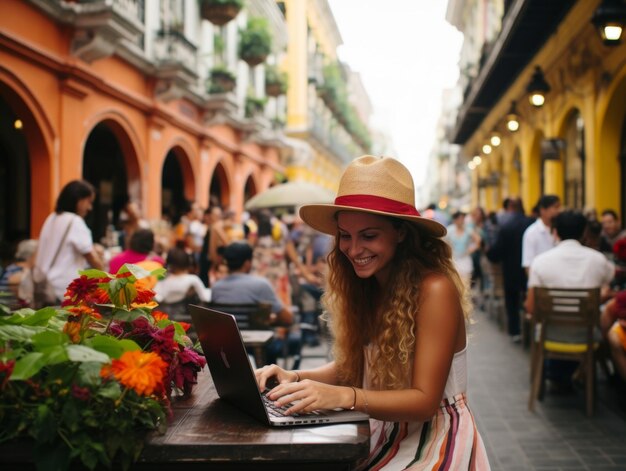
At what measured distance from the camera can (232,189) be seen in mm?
20859

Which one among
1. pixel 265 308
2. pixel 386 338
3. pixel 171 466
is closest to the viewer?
pixel 171 466

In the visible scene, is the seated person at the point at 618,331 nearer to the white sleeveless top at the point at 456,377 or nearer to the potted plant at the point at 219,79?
the white sleeveless top at the point at 456,377

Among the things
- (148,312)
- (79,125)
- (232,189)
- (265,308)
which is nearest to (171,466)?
(148,312)

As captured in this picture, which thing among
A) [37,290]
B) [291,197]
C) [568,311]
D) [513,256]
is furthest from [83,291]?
[291,197]

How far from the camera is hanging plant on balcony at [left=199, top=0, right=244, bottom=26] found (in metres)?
15.9

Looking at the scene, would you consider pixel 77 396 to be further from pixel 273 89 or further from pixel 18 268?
pixel 273 89

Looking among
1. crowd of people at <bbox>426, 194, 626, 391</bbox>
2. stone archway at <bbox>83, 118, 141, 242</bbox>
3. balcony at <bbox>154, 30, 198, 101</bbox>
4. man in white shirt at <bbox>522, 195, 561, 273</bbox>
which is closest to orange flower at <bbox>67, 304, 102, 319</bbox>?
crowd of people at <bbox>426, 194, 626, 391</bbox>

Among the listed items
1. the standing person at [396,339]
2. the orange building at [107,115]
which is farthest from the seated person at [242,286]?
the orange building at [107,115]

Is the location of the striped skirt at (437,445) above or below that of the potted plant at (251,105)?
below

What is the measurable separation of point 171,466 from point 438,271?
1.13 meters

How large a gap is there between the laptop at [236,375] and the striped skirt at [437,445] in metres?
0.33

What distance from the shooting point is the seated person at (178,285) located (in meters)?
6.03

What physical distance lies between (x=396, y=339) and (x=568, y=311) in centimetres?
383

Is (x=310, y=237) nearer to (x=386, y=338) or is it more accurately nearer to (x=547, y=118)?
(x=547, y=118)
